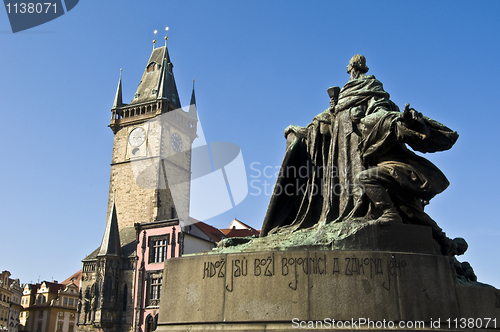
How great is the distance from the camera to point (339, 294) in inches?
231

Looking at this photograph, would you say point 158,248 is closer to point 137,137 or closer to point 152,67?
point 137,137

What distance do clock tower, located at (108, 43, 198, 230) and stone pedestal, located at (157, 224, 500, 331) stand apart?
A: 47586 mm

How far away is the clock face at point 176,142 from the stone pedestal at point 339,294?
176 ft

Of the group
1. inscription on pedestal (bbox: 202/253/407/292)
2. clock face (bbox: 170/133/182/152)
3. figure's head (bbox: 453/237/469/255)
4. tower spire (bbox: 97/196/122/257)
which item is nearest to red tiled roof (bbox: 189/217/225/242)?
tower spire (bbox: 97/196/122/257)

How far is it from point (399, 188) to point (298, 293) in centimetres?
201

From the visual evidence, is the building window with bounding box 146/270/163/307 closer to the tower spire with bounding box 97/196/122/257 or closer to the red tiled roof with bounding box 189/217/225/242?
the tower spire with bounding box 97/196/122/257

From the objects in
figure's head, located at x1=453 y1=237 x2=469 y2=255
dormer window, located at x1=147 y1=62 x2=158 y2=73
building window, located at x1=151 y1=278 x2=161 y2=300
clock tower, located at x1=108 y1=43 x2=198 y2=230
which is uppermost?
dormer window, located at x1=147 y1=62 x2=158 y2=73

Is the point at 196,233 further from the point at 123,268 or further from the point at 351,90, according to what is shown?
the point at 351,90

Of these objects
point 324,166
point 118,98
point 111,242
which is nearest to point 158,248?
point 111,242

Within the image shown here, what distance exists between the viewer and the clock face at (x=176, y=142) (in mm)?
59419

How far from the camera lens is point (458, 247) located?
7.20 metres

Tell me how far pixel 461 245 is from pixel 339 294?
8.05 feet

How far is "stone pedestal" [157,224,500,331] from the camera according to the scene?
18.9 feet

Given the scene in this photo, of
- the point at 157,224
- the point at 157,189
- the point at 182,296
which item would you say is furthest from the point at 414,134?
the point at 157,189
